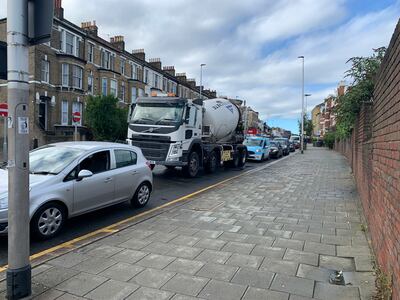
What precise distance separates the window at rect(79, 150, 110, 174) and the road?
3.30ft

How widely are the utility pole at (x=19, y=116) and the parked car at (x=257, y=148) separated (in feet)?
68.9

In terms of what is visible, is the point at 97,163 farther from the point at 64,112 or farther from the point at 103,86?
the point at 103,86

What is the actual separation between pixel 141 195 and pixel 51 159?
233 centimetres

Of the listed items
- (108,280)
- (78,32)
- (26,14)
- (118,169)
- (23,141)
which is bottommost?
(108,280)

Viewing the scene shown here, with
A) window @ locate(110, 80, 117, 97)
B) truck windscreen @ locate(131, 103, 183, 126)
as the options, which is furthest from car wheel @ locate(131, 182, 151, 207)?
window @ locate(110, 80, 117, 97)

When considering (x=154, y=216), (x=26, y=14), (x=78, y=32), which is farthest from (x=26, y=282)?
(x=78, y=32)

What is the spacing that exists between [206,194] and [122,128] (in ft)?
73.5

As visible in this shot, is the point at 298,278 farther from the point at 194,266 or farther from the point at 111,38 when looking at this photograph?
the point at 111,38

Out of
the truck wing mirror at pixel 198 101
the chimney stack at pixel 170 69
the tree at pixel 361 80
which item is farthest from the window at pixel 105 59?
the tree at pixel 361 80

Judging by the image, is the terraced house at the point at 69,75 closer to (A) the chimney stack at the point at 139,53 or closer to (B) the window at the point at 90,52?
(B) the window at the point at 90,52

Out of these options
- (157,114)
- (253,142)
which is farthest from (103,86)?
(157,114)

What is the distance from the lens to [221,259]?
4.86 metres

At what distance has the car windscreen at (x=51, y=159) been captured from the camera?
245 inches

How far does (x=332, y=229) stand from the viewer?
6.58 meters
